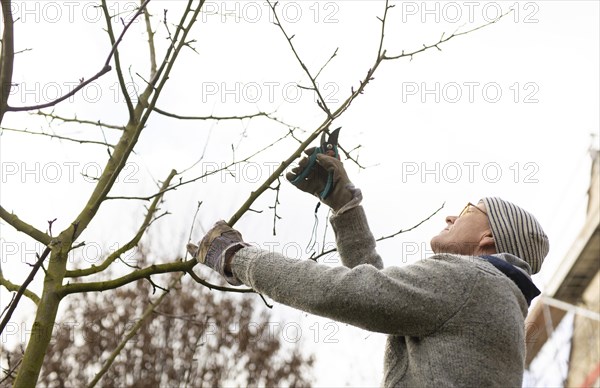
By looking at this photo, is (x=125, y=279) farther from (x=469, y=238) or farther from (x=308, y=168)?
(x=469, y=238)

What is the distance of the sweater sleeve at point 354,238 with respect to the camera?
2518 mm

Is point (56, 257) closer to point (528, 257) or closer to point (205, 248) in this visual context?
point (205, 248)

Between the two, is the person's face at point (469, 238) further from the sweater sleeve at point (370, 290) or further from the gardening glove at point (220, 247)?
the gardening glove at point (220, 247)

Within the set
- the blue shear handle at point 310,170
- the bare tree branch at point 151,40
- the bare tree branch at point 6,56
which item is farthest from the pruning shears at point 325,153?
the bare tree branch at point 151,40

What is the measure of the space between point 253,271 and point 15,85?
0.93 m

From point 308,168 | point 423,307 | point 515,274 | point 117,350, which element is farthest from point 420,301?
point 117,350

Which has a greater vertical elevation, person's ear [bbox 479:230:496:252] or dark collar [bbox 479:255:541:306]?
person's ear [bbox 479:230:496:252]

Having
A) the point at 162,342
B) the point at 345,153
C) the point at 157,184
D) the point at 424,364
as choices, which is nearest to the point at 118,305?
the point at 162,342

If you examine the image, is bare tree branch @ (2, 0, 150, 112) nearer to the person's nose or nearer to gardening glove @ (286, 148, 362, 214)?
gardening glove @ (286, 148, 362, 214)

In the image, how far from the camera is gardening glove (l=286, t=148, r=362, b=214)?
2.42 meters

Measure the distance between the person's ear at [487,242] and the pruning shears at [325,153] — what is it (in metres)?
0.52

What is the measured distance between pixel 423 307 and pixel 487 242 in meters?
0.56

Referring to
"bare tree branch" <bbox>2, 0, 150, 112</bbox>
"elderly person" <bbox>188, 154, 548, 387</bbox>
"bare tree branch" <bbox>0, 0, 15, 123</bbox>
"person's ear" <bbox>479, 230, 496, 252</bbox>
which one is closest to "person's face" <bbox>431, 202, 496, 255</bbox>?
"person's ear" <bbox>479, 230, 496, 252</bbox>

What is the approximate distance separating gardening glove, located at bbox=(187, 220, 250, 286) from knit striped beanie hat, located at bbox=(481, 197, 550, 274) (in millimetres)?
817
